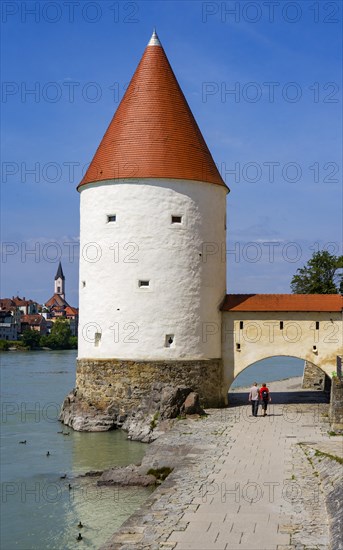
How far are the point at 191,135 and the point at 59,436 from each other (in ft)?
29.8

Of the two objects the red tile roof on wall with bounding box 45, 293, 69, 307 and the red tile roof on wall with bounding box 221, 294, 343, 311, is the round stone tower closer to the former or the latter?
the red tile roof on wall with bounding box 221, 294, 343, 311

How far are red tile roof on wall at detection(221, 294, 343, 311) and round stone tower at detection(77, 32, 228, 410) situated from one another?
0.74m

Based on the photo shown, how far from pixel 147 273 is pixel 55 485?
773 centimetres

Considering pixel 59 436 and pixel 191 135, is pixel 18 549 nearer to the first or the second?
pixel 59 436

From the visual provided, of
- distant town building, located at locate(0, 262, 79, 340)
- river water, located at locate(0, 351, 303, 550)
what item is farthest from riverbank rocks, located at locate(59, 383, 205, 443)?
distant town building, located at locate(0, 262, 79, 340)

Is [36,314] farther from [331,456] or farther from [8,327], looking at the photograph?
[331,456]

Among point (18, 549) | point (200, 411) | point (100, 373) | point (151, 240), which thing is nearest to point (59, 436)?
point (100, 373)

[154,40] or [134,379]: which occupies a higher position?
[154,40]

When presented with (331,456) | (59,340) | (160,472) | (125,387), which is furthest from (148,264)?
(59,340)

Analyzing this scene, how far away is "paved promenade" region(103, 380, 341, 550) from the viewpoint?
8.08m

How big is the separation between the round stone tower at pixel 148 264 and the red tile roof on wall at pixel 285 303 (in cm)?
74

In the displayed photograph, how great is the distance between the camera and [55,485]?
13250 mm

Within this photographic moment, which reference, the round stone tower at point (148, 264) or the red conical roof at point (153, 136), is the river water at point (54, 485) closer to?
the round stone tower at point (148, 264)

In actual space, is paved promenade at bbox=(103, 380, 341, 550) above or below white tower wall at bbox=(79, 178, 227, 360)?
below
